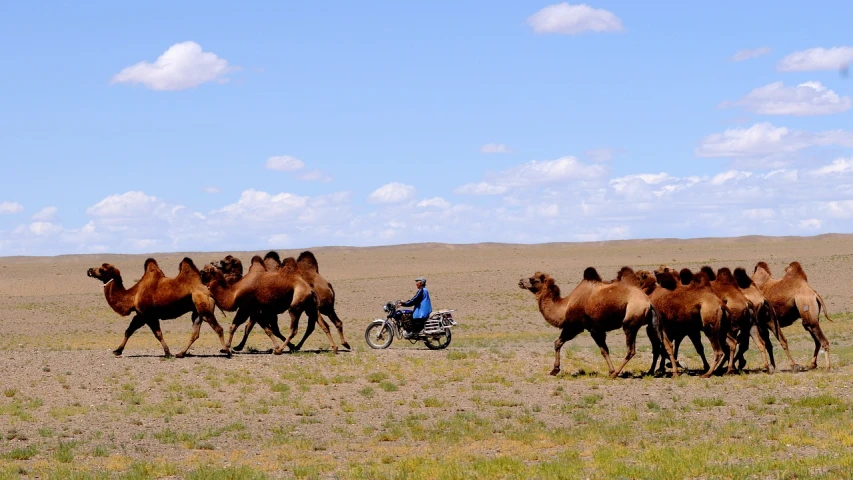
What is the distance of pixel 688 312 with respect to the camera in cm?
1958

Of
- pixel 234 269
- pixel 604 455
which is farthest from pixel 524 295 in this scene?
pixel 604 455

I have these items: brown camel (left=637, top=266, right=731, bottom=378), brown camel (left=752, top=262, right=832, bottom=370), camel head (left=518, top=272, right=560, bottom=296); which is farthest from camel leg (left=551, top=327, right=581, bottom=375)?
brown camel (left=752, top=262, right=832, bottom=370)

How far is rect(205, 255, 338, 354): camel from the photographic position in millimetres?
22484

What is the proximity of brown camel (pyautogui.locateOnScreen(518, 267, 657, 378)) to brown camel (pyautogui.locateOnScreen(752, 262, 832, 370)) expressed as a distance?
359cm

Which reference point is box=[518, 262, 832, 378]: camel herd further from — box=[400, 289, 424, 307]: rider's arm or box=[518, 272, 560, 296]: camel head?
box=[400, 289, 424, 307]: rider's arm

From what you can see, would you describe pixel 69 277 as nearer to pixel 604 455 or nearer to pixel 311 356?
pixel 311 356

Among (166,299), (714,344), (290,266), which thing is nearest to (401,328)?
(290,266)

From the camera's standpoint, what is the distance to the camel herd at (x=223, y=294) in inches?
843

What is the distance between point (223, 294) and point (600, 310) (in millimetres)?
7925

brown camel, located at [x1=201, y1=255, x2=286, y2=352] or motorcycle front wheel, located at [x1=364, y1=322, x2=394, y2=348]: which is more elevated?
brown camel, located at [x1=201, y1=255, x2=286, y2=352]

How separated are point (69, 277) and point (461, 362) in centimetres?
5905

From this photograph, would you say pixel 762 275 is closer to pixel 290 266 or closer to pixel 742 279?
pixel 742 279

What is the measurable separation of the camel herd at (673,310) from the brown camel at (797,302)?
0.08 feet

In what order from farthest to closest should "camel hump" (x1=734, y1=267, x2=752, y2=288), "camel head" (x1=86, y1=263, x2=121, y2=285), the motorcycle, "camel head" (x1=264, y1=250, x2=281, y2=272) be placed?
the motorcycle < "camel head" (x1=264, y1=250, x2=281, y2=272) < "camel head" (x1=86, y1=263, x2=121, y2=285) < "camel hump" (x1=734, y1=267, x2=752, y2=288)
